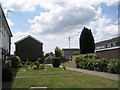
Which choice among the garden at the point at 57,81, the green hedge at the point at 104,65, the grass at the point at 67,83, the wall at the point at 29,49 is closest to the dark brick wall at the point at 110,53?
the green hedge at the point at 104,65

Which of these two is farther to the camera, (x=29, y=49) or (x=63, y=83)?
(x=29, y=49)

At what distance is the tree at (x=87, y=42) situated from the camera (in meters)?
30.7

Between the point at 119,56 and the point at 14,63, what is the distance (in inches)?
588

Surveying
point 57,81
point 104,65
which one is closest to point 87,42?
point 104,65

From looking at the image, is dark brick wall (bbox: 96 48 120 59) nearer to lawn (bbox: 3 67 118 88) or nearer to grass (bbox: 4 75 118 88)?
lawn (bbox: 3 67 118 88)

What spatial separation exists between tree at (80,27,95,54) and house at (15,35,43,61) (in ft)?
60.1

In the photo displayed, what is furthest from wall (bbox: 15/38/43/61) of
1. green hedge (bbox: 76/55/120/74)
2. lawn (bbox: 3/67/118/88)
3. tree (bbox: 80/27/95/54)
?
lawn (bbox: 3/67/118/88)

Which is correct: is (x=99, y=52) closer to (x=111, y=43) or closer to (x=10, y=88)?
(x=10, y=88)

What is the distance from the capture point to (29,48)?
45.7 meters

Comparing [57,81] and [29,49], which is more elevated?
[29,49]

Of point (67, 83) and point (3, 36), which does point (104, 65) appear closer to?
point (67, 83)

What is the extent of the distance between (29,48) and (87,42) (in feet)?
68.7

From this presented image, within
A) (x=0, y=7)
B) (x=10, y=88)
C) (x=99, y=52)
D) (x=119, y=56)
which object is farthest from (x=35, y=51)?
(x=10, y=88)

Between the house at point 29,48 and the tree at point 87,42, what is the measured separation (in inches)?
721
